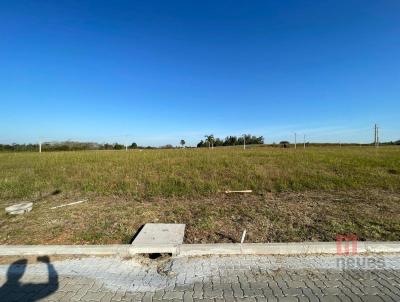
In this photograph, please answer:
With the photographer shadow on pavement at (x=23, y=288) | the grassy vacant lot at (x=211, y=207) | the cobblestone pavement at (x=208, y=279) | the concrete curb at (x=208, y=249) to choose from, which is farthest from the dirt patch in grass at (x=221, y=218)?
the photographer shadow on pavement at (x=23, y=288)

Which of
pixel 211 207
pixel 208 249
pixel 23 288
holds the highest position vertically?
pixel 211 207

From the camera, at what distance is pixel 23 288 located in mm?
3115

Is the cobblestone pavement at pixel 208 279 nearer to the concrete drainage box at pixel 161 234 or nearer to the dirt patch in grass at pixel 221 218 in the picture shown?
the concrete drainage box at pixel 161 234

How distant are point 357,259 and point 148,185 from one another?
5866mm

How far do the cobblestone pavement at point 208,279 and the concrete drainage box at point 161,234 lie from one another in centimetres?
40

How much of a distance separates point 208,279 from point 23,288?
183 centimetres

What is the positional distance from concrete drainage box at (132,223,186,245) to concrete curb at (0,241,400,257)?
16cm

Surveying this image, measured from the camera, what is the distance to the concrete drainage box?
164 inches

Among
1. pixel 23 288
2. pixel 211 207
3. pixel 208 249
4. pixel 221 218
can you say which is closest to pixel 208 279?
pixel 208 249

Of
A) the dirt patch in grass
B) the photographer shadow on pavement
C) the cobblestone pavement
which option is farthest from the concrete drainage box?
the photographer shadow on pavement

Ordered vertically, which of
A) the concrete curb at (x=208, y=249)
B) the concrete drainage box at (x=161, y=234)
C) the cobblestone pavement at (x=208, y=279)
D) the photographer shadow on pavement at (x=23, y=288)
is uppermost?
the concrete drainage box at (x=161, y=234)

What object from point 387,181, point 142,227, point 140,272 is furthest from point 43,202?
point 387,181

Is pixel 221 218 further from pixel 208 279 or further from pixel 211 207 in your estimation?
pixel 208 279

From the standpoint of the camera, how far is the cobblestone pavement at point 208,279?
9.59 feet
